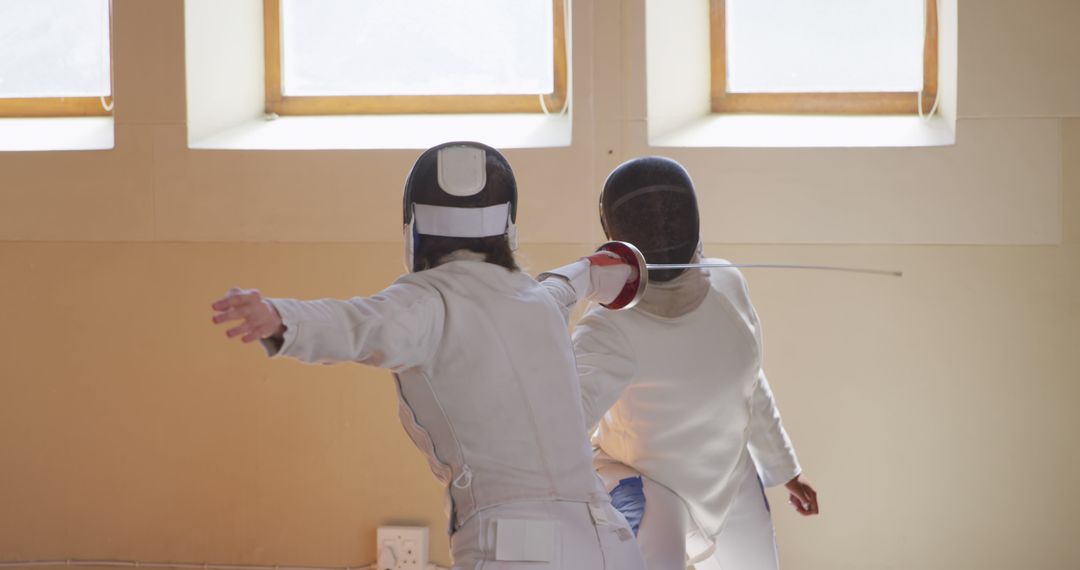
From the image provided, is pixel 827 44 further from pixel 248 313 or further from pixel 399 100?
pixel 248 313

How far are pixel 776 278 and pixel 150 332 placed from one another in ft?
5.85

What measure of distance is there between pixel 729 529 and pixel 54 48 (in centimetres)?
269

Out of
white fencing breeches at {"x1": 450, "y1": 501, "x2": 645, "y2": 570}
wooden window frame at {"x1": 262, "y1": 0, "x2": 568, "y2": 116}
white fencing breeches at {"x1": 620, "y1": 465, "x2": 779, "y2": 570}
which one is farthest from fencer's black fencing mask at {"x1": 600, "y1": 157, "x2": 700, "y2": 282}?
wooden window frame at {"x1": 262, "y1": 0, "x2": 568, "y2": 116}

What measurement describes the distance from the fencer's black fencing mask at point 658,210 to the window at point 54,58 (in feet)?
6.84

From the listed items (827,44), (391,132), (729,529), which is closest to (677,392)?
(729,529)

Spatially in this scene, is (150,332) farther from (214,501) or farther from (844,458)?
(844,458)

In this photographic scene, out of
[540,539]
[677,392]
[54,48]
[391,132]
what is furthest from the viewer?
[54,48]

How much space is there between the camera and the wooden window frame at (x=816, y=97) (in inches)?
134

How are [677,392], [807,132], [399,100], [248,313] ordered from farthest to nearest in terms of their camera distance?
[399,100] → [807,132] → [677,392] → [248,313]

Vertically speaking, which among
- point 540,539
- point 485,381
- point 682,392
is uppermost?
point 485,381

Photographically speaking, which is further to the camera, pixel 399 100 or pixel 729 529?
pixel 399 100

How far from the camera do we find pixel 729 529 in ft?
7.42

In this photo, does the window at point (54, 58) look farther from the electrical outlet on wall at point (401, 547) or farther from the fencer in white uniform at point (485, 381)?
the fencer in white uniform at point (485, 381)

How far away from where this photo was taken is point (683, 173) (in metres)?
2.27
